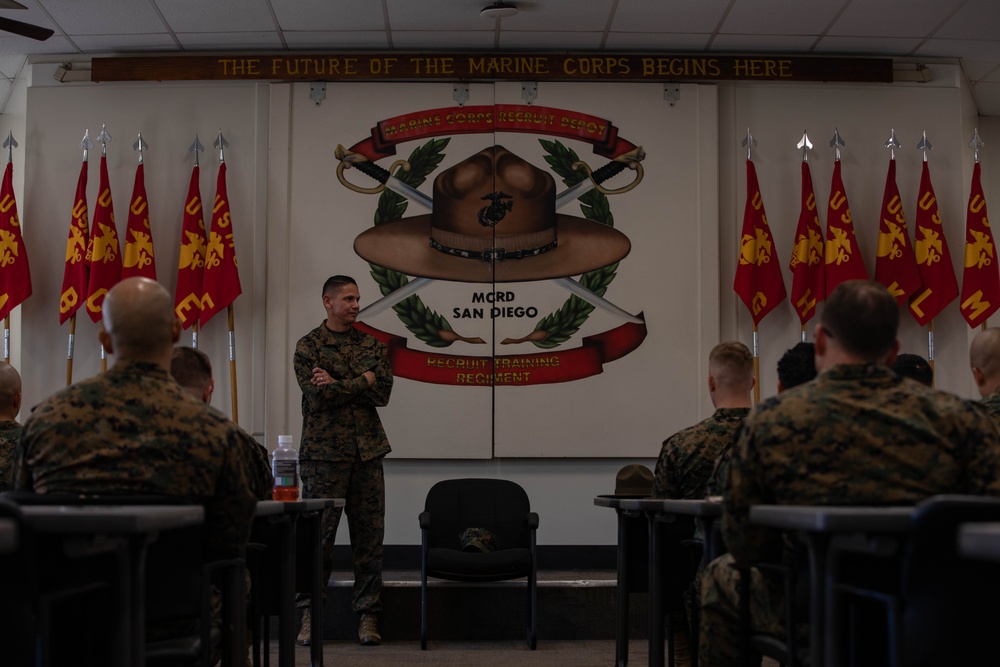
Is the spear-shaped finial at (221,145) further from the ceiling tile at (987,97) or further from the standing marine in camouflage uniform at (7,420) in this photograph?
the ceiling tile at (987,97)

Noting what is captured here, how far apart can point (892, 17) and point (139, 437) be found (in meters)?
5.57

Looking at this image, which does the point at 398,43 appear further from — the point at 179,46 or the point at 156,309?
the point at 156,309

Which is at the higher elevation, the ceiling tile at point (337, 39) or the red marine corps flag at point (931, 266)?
the ceiling tile at point (337, 39)

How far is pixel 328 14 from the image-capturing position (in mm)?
6387

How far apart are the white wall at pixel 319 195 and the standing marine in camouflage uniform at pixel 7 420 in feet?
8.80

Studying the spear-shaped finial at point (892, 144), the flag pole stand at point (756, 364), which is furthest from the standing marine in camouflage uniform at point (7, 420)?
the spear-shaped finial at point (892, 144)

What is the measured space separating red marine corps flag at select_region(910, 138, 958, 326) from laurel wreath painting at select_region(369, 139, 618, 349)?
1.94m

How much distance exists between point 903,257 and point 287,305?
12.8ft

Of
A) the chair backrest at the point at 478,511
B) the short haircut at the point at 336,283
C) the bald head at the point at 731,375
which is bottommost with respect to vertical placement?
the chair backrest at the point at 478,511

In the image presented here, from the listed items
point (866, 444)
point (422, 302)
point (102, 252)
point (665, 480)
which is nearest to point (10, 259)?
point (102, 252)

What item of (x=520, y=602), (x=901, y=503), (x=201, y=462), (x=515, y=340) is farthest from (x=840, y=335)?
(x=515, y=340)

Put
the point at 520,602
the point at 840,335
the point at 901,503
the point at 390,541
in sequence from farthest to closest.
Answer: the point at 390,541
the point at 520,602
the point at 840,335
the point at 901,503

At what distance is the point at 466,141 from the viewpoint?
6.91 metres

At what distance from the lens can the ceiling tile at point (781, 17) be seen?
247 inches
